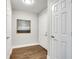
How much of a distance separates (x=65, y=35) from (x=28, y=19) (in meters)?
3.32

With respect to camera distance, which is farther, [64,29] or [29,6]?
[29,6]

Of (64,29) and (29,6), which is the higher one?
(29,6)

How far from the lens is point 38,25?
476 centimetres

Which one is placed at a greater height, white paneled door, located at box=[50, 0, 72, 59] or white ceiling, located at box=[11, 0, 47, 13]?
white ceiling, located at box=[11, 0, 47, 13]

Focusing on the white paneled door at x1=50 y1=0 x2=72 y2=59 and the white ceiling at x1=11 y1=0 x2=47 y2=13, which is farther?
the white ceiling at x1=11 y1=0 x2=47 y2=13

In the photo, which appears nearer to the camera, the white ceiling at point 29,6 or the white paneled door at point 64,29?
the white paneled door at point 64,29

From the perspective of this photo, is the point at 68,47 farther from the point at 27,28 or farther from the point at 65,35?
the point at 27,28

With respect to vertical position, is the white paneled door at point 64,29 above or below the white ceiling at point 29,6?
below
